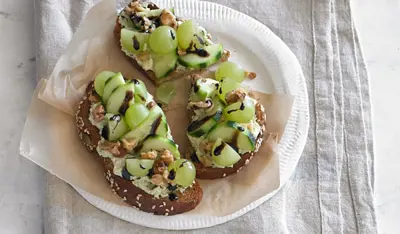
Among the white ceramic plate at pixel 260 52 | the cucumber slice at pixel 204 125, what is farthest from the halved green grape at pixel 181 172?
the white ceramic plate at pixel 260 52

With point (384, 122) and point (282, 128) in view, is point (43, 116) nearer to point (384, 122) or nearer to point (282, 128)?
point (282, 128)

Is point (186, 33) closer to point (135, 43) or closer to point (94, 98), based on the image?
point (135, 43)

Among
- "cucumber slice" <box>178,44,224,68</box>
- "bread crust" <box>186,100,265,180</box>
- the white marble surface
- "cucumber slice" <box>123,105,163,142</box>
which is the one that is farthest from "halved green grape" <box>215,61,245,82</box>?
the white marble surface

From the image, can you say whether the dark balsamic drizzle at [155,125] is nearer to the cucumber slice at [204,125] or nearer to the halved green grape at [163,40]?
the cucumber slice at [204,125]

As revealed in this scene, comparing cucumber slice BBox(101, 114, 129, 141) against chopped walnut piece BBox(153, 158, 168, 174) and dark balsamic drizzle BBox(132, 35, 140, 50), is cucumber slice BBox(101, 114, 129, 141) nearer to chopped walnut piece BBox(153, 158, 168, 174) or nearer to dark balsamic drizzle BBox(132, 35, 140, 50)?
chopped walnut piece BBox(153, 158, 168, 174)

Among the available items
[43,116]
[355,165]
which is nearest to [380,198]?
[355,165]

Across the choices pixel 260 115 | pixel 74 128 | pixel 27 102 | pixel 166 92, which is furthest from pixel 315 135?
pixel 27 102
